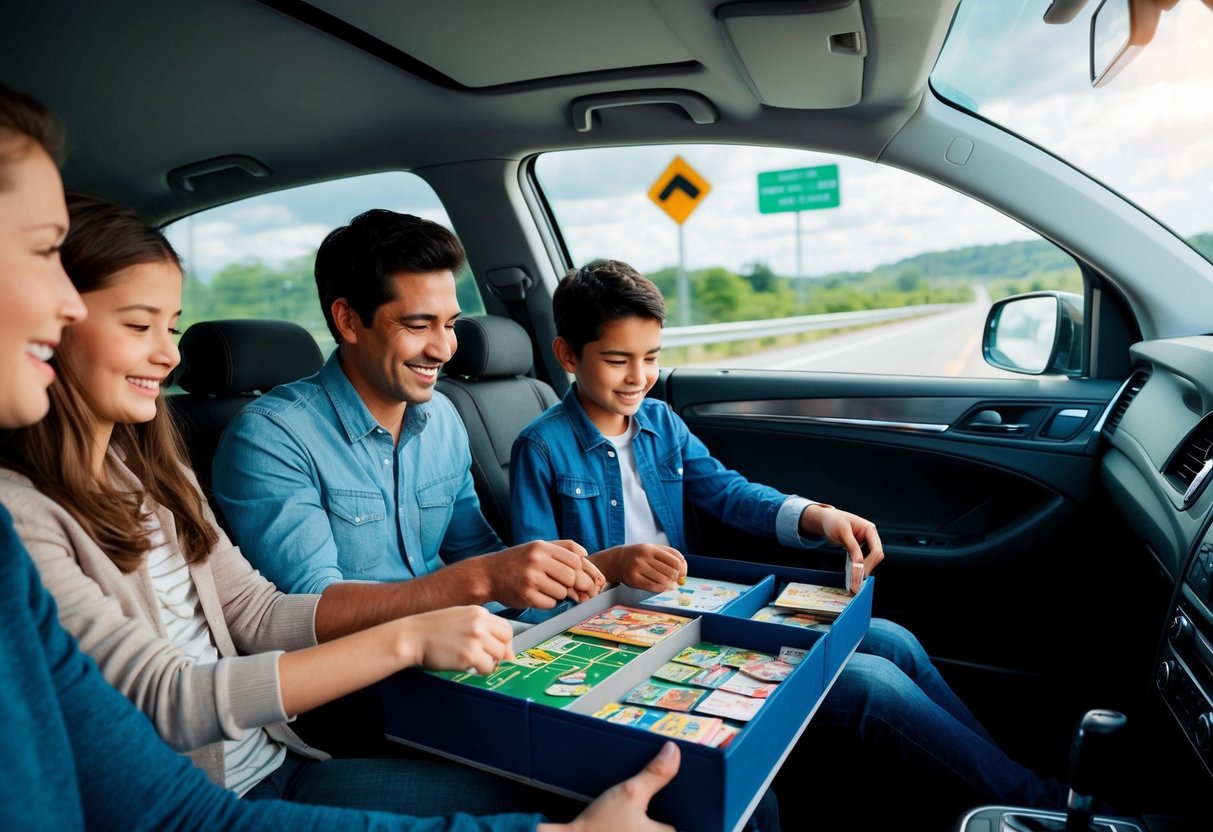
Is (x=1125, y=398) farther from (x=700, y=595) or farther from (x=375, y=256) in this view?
(x=375, y=256)

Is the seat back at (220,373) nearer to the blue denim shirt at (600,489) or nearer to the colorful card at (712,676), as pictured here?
the blue denim shirt at (600,489)

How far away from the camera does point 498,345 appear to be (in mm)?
3189

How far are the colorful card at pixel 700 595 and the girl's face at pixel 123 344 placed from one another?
0.95 metres

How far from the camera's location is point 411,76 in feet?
9.12

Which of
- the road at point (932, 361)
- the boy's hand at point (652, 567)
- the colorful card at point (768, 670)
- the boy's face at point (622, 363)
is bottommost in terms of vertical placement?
the colorful card at point (768, 670)

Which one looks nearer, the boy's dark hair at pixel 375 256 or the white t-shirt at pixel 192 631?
the white t-shirt at pixel 192 631

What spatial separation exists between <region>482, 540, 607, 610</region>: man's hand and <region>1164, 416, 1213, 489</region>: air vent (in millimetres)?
1434

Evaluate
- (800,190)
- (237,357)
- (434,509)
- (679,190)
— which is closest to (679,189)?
(679,190)

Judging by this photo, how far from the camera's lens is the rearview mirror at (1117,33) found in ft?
5.70

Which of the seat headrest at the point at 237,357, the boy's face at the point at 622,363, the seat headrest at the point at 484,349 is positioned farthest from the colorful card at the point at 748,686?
the seat headrest at the point at 484,349

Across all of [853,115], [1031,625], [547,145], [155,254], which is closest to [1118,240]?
[853,115]

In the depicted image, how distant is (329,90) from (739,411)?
1.87 metres

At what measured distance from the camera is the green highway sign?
153 inches

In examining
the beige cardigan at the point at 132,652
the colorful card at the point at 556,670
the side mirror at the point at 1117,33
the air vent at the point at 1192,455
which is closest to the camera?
the beige cardigan at the point at 132,652
